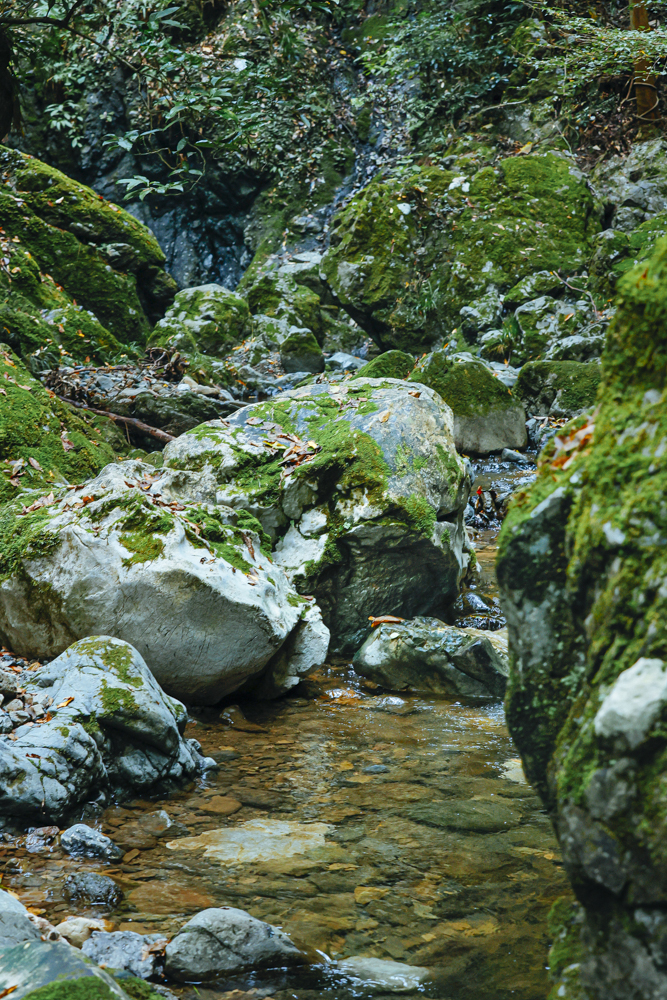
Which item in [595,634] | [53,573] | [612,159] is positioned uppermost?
[612,159]

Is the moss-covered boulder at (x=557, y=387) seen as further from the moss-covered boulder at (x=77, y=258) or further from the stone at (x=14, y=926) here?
the stone at (x=14, y=926)

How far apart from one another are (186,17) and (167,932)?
21256 millimetres

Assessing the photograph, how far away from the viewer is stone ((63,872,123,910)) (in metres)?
2.39

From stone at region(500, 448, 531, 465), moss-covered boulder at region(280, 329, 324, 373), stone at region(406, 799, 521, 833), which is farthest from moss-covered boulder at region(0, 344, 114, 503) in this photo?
moss-covered boulder at region(280, 329, 324, 373)

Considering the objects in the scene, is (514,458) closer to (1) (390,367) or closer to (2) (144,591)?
(1) (390,367)

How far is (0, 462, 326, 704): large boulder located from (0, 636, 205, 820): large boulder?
0.34 m

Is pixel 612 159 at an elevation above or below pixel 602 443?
above

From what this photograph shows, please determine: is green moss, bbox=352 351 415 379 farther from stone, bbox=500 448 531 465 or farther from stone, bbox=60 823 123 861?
stone, bbox=60 823 123 861

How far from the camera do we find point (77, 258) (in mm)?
12055

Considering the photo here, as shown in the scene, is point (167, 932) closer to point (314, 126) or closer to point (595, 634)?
point (595, 634)

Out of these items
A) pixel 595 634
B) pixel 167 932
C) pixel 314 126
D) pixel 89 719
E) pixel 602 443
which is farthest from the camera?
pixel 314 126

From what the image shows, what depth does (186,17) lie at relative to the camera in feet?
60.2

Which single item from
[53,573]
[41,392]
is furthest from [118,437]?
[53,573]

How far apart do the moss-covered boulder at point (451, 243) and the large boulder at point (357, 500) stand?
6891 mm
